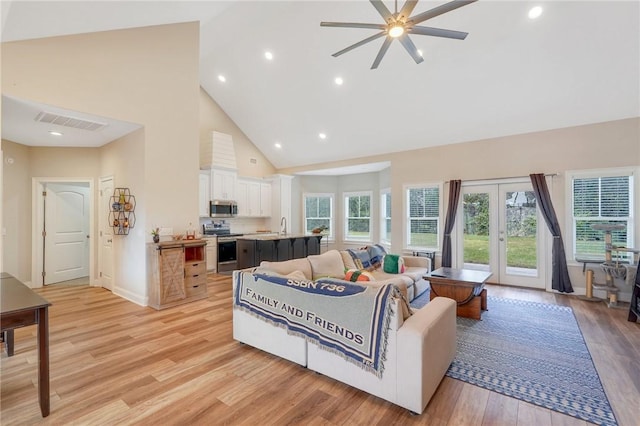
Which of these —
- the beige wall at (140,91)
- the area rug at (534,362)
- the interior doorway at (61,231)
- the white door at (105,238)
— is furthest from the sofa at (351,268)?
the interior doorway at (61,231)

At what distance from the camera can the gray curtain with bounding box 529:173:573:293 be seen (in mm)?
5059

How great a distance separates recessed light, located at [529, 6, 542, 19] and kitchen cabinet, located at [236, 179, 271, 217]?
6.66 m

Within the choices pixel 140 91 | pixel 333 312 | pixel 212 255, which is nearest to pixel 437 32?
pixel 333 312

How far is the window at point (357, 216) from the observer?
29.3 feet

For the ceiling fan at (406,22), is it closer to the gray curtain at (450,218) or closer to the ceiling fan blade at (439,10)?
the ceiling fan blade at (439,10)

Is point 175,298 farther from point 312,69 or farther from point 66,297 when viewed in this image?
point 312,69

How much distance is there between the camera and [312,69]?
5.59 metres

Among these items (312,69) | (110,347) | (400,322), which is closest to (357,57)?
(312,69)

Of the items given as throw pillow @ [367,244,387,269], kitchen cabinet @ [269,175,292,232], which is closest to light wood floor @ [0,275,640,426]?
throw pillow @ [367,244,387,269]

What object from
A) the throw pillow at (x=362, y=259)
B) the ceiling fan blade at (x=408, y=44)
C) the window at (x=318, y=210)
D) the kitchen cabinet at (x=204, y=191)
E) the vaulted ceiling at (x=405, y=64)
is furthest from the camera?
the window at (x=318, y=210)

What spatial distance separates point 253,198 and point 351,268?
15.2 ft

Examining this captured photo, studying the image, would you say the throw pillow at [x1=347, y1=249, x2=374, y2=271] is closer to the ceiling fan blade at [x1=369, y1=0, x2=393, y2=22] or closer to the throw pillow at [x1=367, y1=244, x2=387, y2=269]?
the throw pillow at [x1=367, y1=244, x2=387, y2=269]

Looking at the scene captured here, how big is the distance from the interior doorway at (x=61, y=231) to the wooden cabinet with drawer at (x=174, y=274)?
233cm

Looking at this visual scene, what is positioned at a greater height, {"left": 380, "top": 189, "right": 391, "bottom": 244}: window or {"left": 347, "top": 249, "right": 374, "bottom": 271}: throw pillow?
{"left": 380, "top": 189, "right": 391, "bottom": 244}: window
